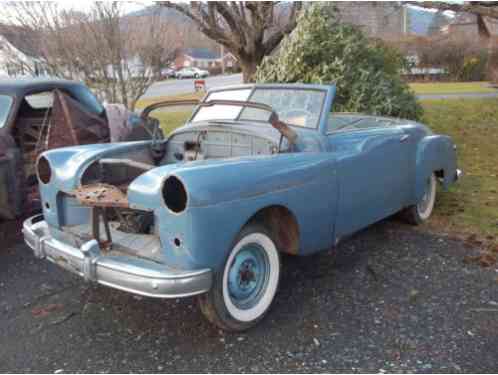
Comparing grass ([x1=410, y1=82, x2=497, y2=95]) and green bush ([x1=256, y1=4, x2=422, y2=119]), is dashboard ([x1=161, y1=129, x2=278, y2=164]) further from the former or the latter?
grass ([x1=410, y1=82, x2=497, y2=95])

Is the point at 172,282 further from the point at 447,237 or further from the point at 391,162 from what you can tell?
the point at 447,237

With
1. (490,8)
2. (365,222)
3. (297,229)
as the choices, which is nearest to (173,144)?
(297,229)

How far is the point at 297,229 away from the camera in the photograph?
3.43 metres

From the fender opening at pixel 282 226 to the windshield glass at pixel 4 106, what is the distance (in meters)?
3.27

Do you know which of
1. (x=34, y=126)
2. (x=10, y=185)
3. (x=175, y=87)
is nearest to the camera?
(x=10, y=185)

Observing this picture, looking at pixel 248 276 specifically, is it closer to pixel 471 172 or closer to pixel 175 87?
pixel 471 172

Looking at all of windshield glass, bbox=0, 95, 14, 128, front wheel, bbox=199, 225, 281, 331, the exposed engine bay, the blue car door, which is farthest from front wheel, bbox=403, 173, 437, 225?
windshield glass, bbox=0, 95, 14, 128

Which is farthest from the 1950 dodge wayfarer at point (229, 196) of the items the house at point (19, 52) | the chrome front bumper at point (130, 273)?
the house at point (19, 52)

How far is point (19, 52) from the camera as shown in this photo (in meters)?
10.6

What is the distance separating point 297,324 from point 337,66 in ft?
19.6

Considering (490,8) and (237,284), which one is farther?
(490,8)

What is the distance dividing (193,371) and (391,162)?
2.64 metres

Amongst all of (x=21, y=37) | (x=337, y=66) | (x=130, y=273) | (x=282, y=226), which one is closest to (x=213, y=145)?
(x=282, y=226)

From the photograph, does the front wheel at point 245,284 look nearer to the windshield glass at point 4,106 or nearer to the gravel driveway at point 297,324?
the gravel driveway at point 297,324
